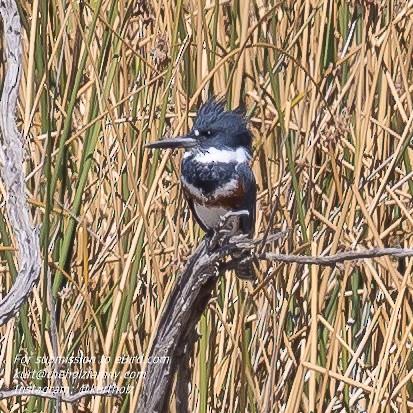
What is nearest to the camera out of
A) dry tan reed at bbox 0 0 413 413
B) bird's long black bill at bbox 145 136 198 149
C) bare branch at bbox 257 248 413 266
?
bare branch at bbox 257 248 413 266

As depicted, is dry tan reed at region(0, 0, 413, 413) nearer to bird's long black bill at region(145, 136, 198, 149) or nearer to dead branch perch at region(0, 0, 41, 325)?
bird's long black bill at region(145, 136, 198, 149)

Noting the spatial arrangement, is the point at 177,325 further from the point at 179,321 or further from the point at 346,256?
the point at 346,256

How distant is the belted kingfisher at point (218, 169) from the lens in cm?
192

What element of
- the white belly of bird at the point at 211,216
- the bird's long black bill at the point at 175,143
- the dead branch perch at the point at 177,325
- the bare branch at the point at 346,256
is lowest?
the dead branch perch at the point at 177,325

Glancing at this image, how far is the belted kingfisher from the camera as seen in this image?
192 cm

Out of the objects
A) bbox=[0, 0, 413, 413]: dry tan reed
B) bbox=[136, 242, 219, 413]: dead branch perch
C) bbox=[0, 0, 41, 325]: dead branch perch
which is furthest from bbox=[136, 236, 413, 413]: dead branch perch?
bbox=[0, 0, 41, 325]: dead branch perch

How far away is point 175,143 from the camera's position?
72.4 inches

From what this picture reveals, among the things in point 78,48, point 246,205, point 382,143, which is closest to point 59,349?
point 246,205

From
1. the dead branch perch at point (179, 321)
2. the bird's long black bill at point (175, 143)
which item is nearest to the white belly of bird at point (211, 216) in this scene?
the bird's long black bill at point (175, 143)

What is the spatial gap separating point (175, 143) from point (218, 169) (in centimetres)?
19

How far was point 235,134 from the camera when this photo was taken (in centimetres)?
196

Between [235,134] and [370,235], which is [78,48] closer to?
[235,134]

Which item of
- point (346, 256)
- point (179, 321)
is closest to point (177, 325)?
point (179, 321)

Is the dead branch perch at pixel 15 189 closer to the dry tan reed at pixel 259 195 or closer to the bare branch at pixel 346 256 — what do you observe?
the bare branch at pixel 346 256
